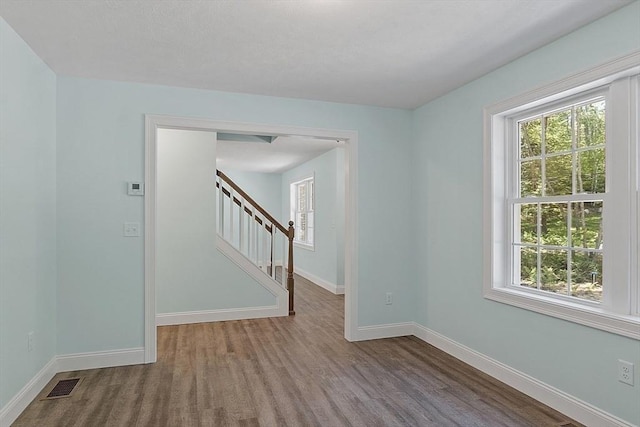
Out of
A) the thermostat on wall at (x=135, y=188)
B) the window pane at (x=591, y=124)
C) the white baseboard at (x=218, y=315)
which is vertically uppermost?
the window pane at (x=591, y=124)

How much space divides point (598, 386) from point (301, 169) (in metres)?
6.90

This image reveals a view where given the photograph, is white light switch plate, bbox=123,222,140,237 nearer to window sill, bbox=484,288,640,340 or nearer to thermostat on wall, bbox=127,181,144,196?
thermostat on wall, bbox=127,181,144,196

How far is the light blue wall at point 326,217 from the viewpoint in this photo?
6.61 meters

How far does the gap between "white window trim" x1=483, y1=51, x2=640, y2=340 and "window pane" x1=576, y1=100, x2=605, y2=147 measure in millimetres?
130

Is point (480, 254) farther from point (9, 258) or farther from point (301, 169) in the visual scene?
point (301, 169)

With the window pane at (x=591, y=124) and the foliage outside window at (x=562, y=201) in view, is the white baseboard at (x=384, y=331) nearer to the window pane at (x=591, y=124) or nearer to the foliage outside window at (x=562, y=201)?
the foliage outside window at (x=562, y=201)

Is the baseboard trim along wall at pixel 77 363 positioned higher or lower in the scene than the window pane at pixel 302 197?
lower

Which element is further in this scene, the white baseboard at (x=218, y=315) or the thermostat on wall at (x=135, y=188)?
the white baseboard at (x=218, y=315)

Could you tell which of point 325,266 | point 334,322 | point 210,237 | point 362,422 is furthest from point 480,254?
point 325,266

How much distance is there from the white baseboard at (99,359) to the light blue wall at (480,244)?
280 cm

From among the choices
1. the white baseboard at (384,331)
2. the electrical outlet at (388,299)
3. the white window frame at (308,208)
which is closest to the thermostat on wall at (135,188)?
the white baseboard at (384,331)

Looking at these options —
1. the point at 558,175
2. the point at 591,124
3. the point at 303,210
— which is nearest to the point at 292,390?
the point at 558,175

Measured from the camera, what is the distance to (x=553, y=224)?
2.80 metres

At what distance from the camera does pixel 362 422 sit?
7.95ft
